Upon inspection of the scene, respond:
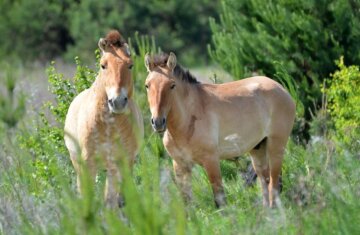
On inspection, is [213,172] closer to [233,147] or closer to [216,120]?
[233,147]

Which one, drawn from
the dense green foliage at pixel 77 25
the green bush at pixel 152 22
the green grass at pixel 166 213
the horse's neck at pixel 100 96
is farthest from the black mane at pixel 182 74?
the dense green foliage at pixel 77 25

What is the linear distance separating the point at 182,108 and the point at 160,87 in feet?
1.36

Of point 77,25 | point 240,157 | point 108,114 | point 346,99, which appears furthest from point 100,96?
point 77,25

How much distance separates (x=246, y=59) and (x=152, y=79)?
489cm

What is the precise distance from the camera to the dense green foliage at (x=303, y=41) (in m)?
11.8

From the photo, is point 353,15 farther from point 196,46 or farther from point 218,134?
point 196,46

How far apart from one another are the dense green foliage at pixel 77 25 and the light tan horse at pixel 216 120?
2700 centimetres

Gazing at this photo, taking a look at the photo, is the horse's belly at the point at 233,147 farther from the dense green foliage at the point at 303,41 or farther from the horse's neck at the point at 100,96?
the dense green foliage at the point at 303,41

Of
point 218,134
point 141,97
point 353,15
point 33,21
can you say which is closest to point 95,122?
point 218,134

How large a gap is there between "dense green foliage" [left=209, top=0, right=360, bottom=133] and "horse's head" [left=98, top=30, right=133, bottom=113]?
4327mm

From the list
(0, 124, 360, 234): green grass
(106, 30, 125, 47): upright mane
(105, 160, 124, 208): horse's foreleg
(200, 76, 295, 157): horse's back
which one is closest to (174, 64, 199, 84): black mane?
(200, 76, 295, 157): horse's back

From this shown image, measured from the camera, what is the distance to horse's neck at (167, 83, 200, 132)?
26.5 feet

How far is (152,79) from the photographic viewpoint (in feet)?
25.8

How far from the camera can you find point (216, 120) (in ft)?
27.4
